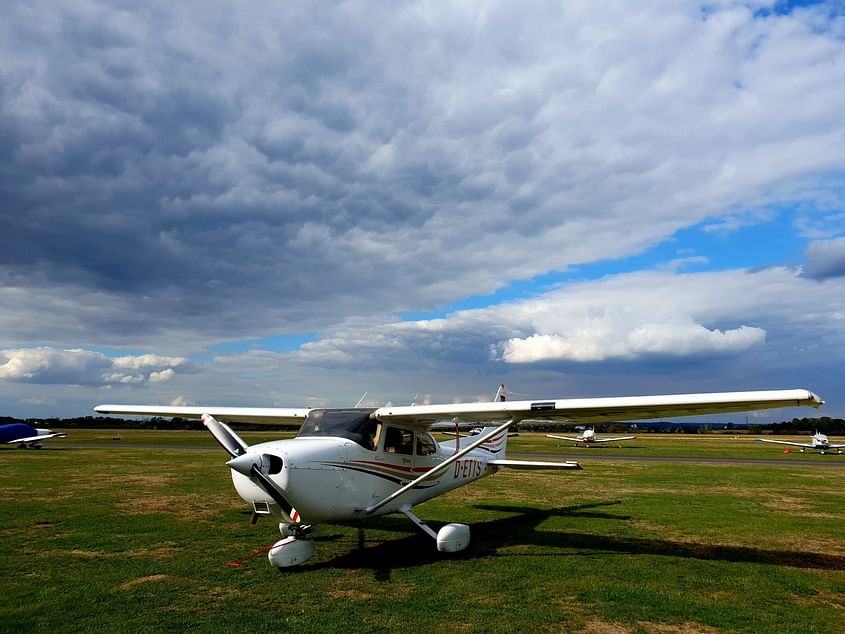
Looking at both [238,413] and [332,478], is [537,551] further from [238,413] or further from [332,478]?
[238,413]

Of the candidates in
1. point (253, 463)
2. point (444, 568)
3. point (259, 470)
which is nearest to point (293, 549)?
point (259, 470)

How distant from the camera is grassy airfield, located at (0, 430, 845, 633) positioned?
5660 mm

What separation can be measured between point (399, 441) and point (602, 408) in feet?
11.0

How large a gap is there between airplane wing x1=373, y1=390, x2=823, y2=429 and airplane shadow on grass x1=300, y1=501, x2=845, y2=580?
2067 mm

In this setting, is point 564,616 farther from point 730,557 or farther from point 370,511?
point 730,557

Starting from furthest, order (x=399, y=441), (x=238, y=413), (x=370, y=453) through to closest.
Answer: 1. (x=238, y=413)
2. (x=399, y=441)
3. (x=370, y=453)

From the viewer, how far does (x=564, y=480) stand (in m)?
18.5

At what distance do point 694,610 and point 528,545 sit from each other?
3321mm

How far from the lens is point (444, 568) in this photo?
758 centimetres

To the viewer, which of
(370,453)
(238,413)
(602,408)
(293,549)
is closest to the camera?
(293,549)

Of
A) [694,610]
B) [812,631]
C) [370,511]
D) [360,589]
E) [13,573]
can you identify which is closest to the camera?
[812,631]

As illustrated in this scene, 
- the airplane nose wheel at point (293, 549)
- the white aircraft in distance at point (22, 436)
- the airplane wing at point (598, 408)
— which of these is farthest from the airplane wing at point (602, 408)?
the white aircraft in distance at point (22, 436)

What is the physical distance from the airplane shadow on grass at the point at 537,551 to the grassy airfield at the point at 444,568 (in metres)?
0.04

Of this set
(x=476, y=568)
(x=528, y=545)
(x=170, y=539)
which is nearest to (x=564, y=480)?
(x=528, y=545)
